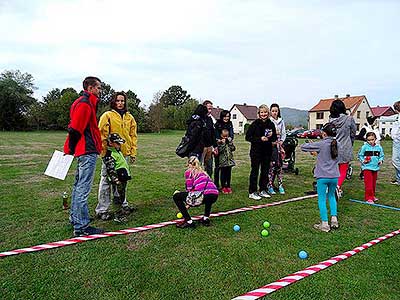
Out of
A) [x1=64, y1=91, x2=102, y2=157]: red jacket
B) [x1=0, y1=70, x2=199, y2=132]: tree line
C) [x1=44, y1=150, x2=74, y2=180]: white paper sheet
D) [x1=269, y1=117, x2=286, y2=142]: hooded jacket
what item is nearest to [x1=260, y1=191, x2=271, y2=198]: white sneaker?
Answer: [x1=269, y1=117, x2=286, y2=142]: hooded jacket

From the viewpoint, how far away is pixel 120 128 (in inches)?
198

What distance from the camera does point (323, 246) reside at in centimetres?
409

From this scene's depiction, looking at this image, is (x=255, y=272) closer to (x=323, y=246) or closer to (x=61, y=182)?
(x=323, y=246)

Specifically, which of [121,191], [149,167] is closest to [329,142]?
[121,191]

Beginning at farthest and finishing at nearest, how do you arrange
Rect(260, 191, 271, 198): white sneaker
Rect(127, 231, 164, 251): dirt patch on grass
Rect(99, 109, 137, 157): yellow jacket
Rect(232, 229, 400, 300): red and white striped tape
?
Rect(260, 191, 271, 198): white sneaker, Rect(99, 109, 137, 157): yellow jacket, Rect(127, 231, 164, 251): dirt patch on grass, Rect(232, 229, 400, 300): red and white striped tape

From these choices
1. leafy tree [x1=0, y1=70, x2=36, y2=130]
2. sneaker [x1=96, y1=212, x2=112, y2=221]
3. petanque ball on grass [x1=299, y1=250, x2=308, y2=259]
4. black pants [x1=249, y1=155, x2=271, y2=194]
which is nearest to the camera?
petanque ball on grass [x1=299, y1=250, x2=308, y2=259]

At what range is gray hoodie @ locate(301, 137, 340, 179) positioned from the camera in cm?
454

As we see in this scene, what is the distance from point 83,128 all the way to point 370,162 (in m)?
5.43

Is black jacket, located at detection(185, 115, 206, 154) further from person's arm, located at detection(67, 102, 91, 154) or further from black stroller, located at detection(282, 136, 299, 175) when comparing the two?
black stroller, located at detection(282, 136, 299, 175)

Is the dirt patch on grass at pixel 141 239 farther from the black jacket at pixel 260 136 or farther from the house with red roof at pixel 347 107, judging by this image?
the house with red roof at pixel 347 107

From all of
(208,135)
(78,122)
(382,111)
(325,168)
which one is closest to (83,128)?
(78,122)

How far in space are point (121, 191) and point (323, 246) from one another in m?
3.08

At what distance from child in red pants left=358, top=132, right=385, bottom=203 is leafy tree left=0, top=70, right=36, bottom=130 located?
180 feet

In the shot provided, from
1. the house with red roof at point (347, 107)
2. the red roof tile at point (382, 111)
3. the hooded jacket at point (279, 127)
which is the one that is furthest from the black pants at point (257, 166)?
the red roof tile at point (382, 111)
